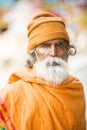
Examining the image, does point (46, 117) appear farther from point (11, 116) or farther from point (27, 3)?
point (27, 3)

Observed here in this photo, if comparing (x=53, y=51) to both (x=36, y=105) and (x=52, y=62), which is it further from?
(x=36, y=105)

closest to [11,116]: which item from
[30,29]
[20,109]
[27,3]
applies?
[20,109]

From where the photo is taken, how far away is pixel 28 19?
2475 millimetres

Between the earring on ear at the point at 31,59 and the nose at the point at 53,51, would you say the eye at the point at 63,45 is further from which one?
the earring on ear at the point at 31,59

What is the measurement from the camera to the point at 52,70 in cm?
191

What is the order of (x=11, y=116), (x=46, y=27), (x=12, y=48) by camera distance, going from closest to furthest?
(x=11, y=116) → (x=46, y=27) → (x=12, y=48)

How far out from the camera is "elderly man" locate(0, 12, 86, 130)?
1820 millimetres

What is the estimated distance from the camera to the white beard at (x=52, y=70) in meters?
1.90

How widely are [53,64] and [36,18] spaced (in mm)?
304

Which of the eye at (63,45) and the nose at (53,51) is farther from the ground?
the eye at (63,45)

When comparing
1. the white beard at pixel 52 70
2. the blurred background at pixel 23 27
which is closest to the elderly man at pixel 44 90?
the white beard at pixel 52 70

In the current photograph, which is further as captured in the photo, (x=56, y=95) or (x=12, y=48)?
(x=12, y=48)

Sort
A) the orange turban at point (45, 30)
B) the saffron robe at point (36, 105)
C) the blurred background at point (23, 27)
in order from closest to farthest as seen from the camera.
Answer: the saffron robe at point (36, 105)
the orange turban at point (45, 30)
the blurred background at point (23, 27)

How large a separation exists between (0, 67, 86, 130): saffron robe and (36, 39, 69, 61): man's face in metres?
0.12
